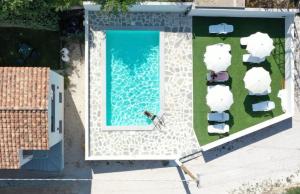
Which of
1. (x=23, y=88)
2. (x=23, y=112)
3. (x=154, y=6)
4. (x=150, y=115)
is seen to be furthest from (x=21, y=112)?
(x=154, y=6)

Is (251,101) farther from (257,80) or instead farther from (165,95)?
(165,95)

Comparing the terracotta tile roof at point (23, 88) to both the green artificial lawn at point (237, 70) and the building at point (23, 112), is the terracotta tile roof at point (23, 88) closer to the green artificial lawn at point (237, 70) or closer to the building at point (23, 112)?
the building at point (23, 112)

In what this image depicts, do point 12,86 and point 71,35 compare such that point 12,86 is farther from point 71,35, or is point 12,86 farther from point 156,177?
point 156,177

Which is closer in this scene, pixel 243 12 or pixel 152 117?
pixel 243 12

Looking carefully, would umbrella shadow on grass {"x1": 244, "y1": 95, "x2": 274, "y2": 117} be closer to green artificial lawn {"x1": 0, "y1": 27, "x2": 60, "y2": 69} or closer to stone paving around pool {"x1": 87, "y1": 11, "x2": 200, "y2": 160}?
stone paving around pool {"x1": 87, "y1": 11, "x2": 200, "y2": 160}

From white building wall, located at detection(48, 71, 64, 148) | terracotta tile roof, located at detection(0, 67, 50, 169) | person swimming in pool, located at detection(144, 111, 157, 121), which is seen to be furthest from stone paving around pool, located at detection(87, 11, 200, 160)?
terracotta tile roof, located at detection(0, 67, 50, 169)

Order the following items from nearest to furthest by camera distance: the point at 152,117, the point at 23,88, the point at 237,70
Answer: the point at 23,88 < the point at 152,117 < the point at 237,70

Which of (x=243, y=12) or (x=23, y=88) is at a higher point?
(x=243, y=12)
